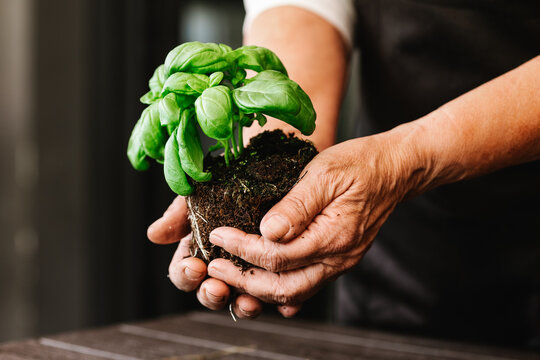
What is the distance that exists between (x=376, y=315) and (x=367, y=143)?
0.75m

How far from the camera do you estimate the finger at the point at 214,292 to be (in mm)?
729

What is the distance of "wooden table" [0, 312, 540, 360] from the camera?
0.96m

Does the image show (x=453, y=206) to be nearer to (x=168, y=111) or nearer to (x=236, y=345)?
(x=236, y=345)

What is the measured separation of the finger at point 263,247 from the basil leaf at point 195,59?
213 mm

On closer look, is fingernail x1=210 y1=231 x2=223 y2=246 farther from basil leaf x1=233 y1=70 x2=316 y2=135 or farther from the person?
basil leaf x1=233 y1=70 x2=316 y2=135

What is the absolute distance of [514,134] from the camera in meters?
0.81

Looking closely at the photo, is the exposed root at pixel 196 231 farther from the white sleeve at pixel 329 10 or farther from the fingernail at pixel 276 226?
the white sleeve at pixel 329 10

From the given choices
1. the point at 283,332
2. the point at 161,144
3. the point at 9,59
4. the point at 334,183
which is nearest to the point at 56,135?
the point at 9,59

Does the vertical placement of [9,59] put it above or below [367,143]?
above

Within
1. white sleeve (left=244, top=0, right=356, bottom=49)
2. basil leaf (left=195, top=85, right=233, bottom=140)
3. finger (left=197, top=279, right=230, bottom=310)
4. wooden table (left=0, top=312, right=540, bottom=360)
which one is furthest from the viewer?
white sleeve (left=244, top=0, right=356, bottom=49)

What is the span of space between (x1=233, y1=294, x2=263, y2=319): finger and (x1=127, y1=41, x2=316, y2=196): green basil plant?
18cm

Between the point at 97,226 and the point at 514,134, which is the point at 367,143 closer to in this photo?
the point at 514,134

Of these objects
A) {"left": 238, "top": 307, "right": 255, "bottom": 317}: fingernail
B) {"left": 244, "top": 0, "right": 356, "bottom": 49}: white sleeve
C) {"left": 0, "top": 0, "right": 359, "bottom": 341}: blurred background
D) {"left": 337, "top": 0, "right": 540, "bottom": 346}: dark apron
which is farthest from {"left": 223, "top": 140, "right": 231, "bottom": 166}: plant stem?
{"left": 0, "top": 0, "right": 359, "bottom": 341}: blurred background

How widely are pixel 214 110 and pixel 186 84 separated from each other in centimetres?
6
